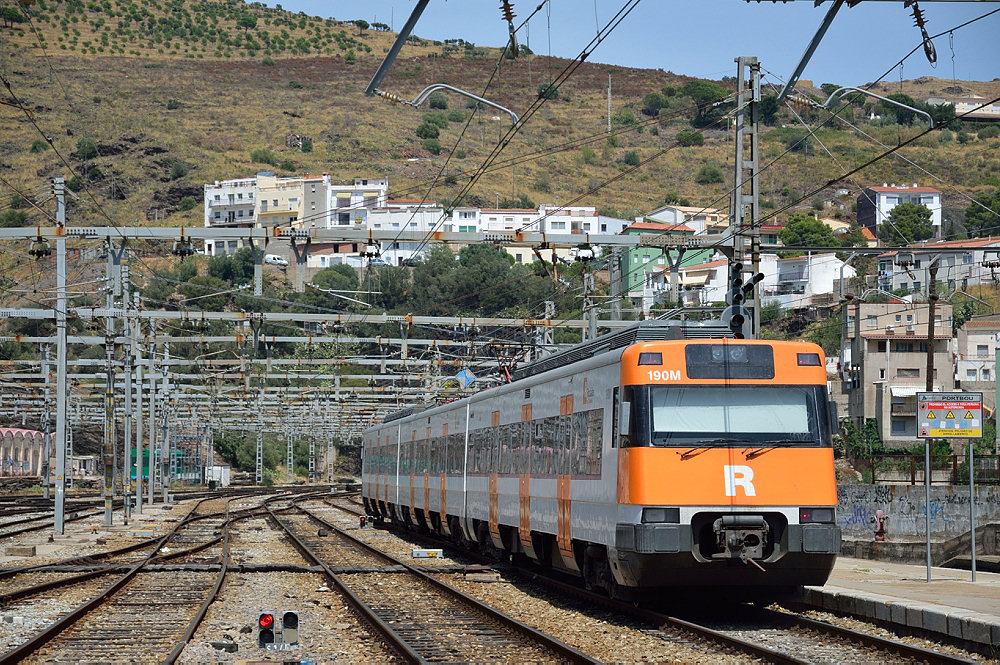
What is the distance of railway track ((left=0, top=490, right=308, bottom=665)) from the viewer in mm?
12644

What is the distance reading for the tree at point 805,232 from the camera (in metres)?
133

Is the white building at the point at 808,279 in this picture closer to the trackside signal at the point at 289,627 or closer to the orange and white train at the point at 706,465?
the orange and white train at the point at 706,465

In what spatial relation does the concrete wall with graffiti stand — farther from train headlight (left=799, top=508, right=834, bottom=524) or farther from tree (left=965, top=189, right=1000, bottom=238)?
tree (left=965, top=189, right=1000, bottom=238)

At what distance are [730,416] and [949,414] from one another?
16.3ft

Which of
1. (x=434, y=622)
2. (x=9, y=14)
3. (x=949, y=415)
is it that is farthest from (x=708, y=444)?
(x=9, y=14)

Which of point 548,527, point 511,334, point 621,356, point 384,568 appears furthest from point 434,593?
point 511,334

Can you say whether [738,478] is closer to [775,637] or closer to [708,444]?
[708,444]

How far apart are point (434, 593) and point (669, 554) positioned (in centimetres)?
545

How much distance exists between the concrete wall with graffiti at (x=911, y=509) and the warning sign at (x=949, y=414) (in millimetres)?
20878

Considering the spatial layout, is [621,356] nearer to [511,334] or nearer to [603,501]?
[603,501]

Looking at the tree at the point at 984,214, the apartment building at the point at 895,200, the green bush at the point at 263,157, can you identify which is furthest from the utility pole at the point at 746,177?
the green bush at the point at 263,157

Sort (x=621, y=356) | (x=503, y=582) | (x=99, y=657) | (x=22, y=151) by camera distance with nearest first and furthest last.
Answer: (x=99, y=657)
(x=621, y=356)
(x=503, y=582)
(x=22, y=151)

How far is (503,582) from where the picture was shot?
2089 centimetres

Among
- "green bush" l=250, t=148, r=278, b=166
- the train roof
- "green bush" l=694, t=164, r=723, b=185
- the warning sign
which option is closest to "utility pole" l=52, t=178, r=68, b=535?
the train roof
